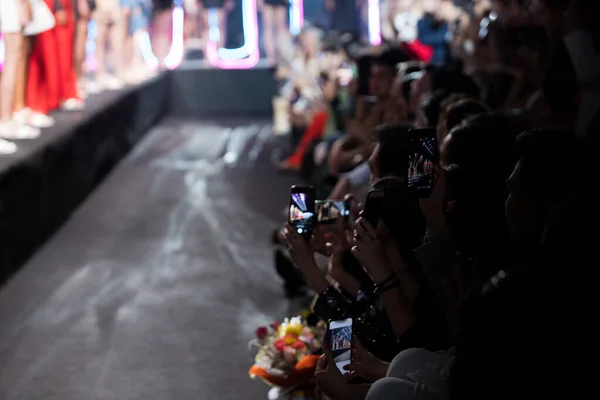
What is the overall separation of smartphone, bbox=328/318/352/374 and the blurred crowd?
23mm

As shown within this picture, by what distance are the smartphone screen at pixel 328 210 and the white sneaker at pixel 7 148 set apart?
2039mm

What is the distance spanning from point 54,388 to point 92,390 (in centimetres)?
12

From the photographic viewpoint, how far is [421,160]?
1839mm

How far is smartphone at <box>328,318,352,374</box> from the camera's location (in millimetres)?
1817

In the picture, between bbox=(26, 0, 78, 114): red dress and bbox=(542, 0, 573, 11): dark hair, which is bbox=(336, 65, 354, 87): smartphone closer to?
bbox=(26, 0, 78, 114): red dress

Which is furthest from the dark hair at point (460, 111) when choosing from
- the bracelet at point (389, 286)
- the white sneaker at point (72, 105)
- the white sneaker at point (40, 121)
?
the white sneaker at point (72, 105)

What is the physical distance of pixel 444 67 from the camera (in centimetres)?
344

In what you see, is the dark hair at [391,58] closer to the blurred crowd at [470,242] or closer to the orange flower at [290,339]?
the blurred crowd at [470,242]

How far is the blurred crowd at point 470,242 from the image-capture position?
3.87ft

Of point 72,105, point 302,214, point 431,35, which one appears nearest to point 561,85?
point 302,214

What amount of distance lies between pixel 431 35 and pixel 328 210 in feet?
15.4

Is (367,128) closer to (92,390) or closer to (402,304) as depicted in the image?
(92,390)

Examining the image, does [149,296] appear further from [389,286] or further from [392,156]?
[389,286]

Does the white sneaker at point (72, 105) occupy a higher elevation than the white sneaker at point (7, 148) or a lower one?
lower
